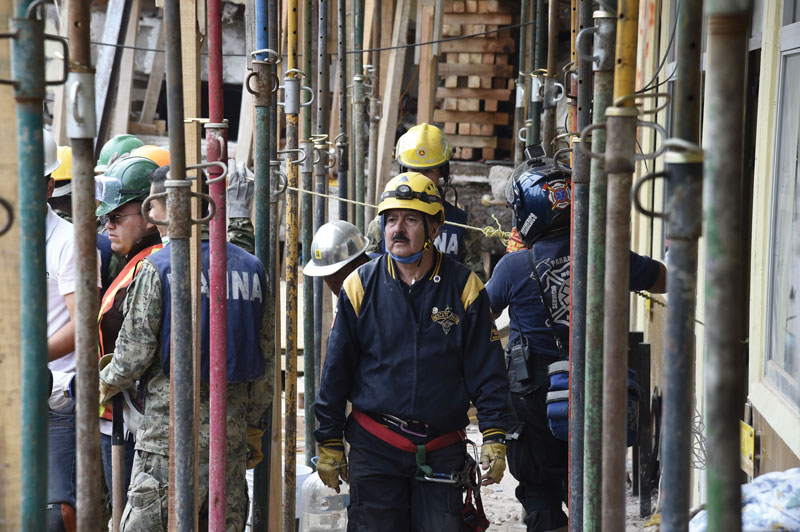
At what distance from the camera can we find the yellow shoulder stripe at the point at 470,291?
3992mm

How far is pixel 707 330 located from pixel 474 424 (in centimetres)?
674

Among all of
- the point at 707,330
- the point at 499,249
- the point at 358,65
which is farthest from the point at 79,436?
the point at 499,249

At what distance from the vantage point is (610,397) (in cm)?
196

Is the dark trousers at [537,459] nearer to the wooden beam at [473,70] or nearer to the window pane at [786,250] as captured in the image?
the window pane at [786,250]

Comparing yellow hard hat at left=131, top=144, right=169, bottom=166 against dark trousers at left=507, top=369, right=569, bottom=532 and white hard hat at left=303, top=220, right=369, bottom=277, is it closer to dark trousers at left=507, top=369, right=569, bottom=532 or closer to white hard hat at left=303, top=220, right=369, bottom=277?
white hard hat at left=303, top=220, right=369, bottom=277

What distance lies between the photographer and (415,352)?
3.90 metres

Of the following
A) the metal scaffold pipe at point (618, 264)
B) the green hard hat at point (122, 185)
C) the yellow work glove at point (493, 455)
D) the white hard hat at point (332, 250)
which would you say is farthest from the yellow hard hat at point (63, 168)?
the metal scaffold pipe at point (618, 264)

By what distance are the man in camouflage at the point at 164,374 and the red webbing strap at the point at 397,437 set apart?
0.43 meters

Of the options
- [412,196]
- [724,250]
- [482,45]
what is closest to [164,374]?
[412,196]

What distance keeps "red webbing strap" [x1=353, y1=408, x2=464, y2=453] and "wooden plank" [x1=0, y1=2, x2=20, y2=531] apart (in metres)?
2.13

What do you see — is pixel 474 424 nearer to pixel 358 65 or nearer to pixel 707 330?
A: pixel 358 65

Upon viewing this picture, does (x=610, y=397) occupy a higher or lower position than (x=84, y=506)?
higher

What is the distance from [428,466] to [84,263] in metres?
2.27

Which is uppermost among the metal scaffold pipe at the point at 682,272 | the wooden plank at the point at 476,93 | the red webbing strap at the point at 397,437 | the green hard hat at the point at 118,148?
the wooden plank at the point at 476,93
